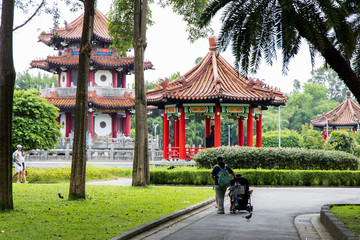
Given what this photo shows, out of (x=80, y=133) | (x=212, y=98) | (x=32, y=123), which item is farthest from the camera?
(x=32, y=123)

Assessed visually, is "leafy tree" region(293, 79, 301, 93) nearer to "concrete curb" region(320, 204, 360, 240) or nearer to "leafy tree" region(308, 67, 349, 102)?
"leafy tree" region(308, 67, 349, 102)

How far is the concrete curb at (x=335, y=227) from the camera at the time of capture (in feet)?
26.8

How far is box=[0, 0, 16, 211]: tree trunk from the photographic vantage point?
10.9 m

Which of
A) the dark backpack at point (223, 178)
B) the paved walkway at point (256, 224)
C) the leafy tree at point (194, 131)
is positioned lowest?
the paved walkway at point (256, 224)

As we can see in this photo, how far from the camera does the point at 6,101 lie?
11.0 metres

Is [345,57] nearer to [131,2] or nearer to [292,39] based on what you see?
[292,39]

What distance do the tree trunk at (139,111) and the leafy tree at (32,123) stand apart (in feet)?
37.4

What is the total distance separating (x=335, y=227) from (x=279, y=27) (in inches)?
161

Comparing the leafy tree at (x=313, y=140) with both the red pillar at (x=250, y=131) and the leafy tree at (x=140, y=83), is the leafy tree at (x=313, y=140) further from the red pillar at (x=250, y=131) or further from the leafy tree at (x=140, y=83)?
the leafy tree at (x=140, y=83)

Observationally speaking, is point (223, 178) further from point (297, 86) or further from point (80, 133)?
point (297, 86)

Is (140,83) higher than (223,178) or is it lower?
higher

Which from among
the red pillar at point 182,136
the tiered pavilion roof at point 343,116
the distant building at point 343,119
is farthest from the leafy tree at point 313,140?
the red pillar at point 182,136

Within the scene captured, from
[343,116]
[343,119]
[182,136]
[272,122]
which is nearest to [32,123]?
[182,136]

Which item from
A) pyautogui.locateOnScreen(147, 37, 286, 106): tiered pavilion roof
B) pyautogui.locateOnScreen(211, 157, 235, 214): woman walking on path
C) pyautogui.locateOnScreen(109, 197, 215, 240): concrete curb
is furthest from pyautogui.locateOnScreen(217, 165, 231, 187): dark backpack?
pyautogui.locateOnScreen(147, 37, 286, 106): tiered pavilion roof
